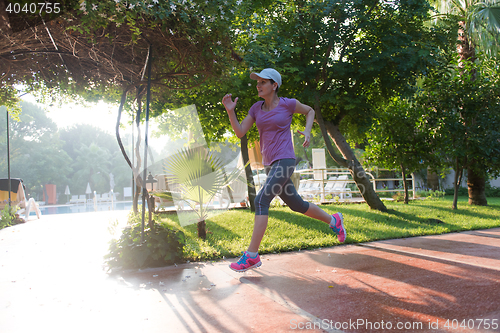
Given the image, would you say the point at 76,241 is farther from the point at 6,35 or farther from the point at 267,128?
the point at 267,128

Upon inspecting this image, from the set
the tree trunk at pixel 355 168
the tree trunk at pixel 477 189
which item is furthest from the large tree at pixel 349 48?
the tree trunk at pixel 477 189

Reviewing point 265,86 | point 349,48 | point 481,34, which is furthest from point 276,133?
point 481,34

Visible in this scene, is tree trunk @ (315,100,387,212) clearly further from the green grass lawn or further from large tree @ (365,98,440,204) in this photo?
large tree @ (365,98,440,204)

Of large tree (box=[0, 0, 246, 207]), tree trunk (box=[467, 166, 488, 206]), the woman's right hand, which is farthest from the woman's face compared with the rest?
tree trunk (box=[467, 166, 488, 206])

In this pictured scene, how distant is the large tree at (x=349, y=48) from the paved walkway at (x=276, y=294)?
15.7 feet

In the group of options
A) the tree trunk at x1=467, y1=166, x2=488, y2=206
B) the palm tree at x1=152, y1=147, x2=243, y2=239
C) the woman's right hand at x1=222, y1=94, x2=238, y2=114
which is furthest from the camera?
the tree trunk at x1=467, y1=166, x2=488, y2=206

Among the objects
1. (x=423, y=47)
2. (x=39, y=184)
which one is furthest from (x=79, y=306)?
(x=39, y=184)

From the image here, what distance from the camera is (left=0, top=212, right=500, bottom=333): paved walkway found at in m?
2.24

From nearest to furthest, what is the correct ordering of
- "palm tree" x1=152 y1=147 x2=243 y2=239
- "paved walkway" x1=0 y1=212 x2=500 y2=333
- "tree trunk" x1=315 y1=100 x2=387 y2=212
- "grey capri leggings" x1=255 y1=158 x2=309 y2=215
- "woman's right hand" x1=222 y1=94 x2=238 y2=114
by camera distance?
"paved walkway" x1=0 y1=212 x2=500 y2=333 → "grey capri leggings" x1=255 y1=158 x2=309 y2=215 → "woman's right hand" x1=222 y1=94 x2=238 y2=114 → "palm tree" x1=152 y1=147 x2=243 y2=239 → "tree trunk" x1=315 y1=100 x2=387 y2=212

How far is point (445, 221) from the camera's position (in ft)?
25.6

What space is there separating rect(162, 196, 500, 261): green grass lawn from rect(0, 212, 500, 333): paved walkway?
552mm

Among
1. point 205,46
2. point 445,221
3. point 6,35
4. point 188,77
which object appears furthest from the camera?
point 445,221

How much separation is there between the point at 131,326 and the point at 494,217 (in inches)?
360

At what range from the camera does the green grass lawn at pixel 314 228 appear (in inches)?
203
